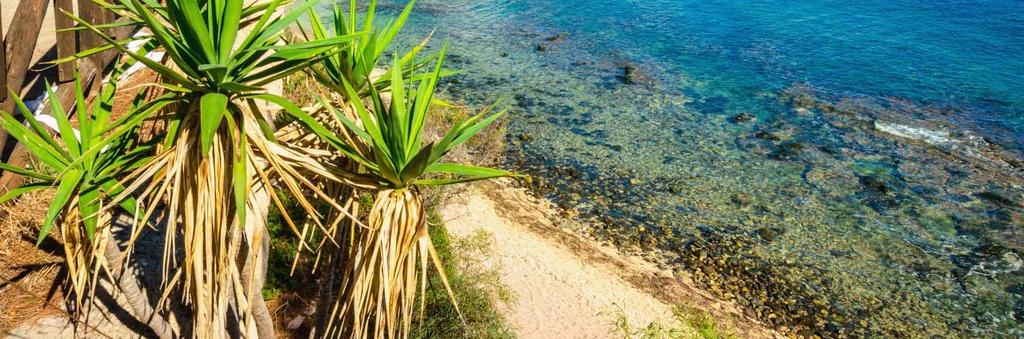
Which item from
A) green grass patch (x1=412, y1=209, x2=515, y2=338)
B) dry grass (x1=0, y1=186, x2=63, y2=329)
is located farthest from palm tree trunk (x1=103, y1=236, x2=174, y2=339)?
green grass patch (x1=412, y1=209, x2=515, y2=338)

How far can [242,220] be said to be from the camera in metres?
3.39

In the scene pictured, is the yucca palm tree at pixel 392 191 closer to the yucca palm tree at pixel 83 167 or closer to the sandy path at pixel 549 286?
the yucca palm tree at pixel 83 167

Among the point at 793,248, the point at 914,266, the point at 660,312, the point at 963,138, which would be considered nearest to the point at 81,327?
the point at 660,312

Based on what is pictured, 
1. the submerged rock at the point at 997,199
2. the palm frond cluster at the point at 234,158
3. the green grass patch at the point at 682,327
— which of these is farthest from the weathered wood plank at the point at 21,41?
the submerged rock at the point at 997,199

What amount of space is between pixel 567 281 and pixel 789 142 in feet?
23.3

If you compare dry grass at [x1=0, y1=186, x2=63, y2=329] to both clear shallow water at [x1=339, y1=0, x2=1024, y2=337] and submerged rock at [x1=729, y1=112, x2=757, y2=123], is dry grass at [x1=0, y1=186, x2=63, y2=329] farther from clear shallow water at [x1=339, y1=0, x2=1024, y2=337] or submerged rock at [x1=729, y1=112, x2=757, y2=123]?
submerged rock at [x1=729, y1=112, x2=757, y2=123]

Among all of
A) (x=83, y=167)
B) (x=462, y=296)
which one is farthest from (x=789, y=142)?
(x=83, y=167)

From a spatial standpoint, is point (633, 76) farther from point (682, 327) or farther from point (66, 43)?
point (66, 43)

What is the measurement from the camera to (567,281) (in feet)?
29.0

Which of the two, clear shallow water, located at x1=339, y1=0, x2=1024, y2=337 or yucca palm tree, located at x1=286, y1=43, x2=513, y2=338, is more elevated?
yucca palm tree, located at x1=286, y1=43, x2=513, y2=338

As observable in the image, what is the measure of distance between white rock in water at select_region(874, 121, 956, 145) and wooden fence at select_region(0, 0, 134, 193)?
14.2 m

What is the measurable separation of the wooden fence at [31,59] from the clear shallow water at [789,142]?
6.77 m

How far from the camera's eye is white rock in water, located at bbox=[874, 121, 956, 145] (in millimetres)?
13906

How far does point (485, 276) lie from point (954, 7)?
2184 cm
